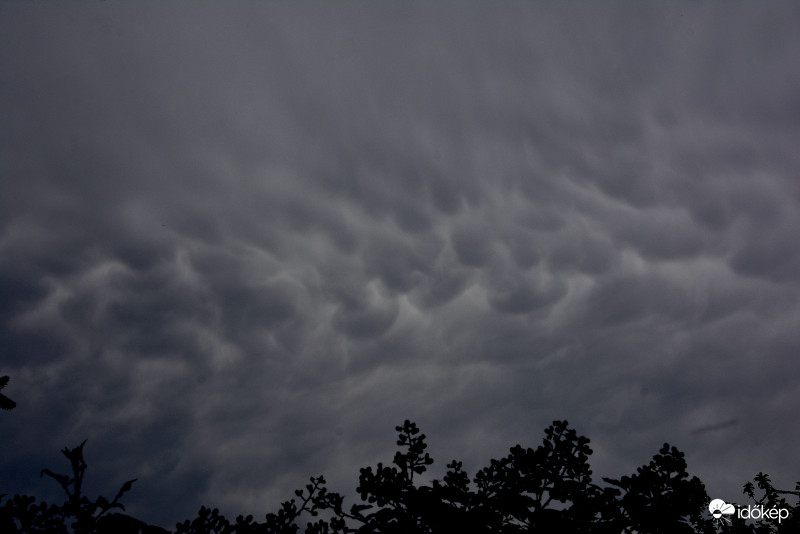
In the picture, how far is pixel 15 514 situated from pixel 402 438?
7.33 metres

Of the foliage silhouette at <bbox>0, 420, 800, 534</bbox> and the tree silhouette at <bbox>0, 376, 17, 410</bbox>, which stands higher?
the tree silhouette at <bbox>0, 376, 17, 410</bbox>

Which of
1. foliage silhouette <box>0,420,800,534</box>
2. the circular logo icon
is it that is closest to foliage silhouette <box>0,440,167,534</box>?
foliage silhouette <box>0,420,800,534</box>

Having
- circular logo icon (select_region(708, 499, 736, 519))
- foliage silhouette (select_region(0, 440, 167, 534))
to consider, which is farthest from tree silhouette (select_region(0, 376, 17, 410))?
circular logo icon (select_region(708, 499, 736, 519))

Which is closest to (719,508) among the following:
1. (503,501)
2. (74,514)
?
(503,501)

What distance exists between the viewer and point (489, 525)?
7805 mm

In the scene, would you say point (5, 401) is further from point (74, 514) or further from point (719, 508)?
point (719, 508)

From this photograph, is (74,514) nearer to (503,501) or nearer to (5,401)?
(5,401)

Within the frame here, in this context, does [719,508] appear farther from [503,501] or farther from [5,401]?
[5,401]

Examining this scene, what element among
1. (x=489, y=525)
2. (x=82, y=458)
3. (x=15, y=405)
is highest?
(x=15, y=405)

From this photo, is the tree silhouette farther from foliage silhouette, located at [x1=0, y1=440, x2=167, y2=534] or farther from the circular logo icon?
the circular logo icon

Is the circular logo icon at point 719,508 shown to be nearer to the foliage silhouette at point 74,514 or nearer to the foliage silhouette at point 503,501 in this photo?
the foliage silhouette at point 503,501

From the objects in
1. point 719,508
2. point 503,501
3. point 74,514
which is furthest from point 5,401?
point 719,508

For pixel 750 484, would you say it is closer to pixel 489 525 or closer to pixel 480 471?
pixel 480 471

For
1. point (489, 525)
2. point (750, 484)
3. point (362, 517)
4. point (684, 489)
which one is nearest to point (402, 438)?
point (362, 517)
